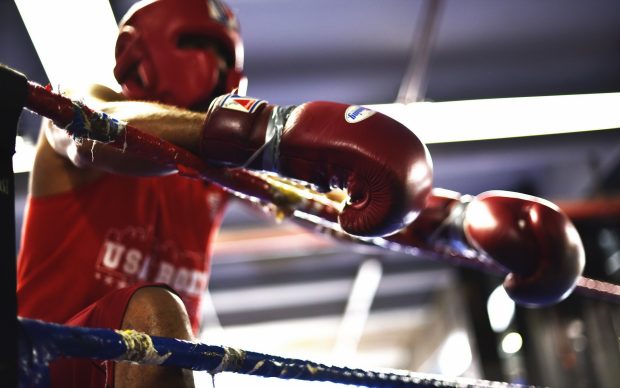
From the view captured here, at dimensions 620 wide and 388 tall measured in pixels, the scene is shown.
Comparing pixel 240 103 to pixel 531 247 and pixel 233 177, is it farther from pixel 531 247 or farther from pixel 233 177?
pixel 531 247

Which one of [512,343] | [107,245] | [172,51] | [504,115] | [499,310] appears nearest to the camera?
[107,245]

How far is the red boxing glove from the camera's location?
1.06 meters

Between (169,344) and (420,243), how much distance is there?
909 mm

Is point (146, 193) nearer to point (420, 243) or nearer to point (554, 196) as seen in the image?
point (420, 243)

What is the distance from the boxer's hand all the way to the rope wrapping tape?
1.44 feet

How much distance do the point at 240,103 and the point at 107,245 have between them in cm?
52

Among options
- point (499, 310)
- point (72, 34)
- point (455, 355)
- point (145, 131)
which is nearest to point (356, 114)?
point (145, 131)

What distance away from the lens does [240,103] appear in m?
1.15

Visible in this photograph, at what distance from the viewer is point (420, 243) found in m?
1.63

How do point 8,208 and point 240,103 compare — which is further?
point 240,103

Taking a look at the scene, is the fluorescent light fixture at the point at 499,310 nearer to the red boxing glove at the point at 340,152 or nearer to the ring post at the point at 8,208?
the red boxing glove at the point at 340,152

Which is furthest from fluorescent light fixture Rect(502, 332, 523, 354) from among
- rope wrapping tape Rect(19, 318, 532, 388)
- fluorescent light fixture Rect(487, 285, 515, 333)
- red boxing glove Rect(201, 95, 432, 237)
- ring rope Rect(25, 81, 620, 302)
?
red boxing glove Rect(201, 95, 432, 237)

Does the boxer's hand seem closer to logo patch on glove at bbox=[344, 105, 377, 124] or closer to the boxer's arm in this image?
logo patch on glove at bbox=[344, 105, 377, 124]

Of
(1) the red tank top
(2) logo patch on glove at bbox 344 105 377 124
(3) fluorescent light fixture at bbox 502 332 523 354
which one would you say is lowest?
(3) fluorescent light fixture at bbox 502 332 523 354
